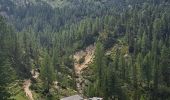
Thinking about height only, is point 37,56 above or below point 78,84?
above

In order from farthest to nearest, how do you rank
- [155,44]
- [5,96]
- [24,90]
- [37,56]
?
[155,44], [37,56], [24,90], [5,96]

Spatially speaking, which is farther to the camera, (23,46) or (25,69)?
(23,46)

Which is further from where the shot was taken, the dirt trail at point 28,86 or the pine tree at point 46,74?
the pine tree at point 46,74

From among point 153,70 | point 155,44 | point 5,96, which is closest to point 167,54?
point 155,44

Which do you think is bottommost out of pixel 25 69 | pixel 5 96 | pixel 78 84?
pixel 78 84

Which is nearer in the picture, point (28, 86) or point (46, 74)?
point (46, 74)

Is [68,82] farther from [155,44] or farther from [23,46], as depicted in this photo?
[155,44]

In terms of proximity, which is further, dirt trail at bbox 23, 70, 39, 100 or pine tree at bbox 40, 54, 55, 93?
pine tree at bbox 40, 54, 55, 93

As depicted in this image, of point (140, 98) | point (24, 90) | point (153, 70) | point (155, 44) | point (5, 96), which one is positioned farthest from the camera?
point (155, 44)

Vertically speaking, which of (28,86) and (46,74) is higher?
(46,74)

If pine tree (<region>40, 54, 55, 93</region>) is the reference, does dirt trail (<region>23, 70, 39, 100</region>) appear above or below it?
below

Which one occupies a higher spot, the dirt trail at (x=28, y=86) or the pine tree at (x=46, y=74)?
the pine tree at (x=46, y=74)
